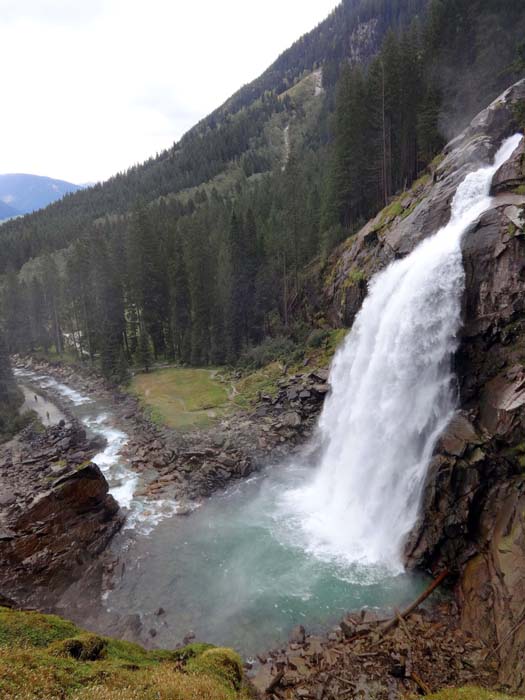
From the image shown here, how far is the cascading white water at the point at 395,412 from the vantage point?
754 inches

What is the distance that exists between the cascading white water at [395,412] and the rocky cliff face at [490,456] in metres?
0.84

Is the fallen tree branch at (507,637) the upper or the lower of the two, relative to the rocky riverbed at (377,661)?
upper

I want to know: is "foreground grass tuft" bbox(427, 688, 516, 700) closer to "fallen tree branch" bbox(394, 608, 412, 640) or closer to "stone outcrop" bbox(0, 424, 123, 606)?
"fallen tree branch" bbox(394, 608, 412, 640)

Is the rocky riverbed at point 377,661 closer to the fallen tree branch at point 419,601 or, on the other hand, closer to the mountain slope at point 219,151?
the fallen tree branch at point 419,601

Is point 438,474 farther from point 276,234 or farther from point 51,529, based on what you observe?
point 276,234

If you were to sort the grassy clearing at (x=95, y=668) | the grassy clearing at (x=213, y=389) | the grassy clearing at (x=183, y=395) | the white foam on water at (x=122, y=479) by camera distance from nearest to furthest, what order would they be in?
the grassy clearing at (x=95, y=668) < the white foam on water at (x=122, y=479) < the grassy clearing at (x=183, y=395) < the grassy clearing at (x=213, y=389)

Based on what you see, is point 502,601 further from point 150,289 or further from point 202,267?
point 150,289

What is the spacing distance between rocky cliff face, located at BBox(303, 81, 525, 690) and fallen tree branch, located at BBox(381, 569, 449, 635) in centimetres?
47

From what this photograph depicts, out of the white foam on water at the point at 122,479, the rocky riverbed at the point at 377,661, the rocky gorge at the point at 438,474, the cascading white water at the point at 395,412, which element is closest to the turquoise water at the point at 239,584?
the rocky riverbed at the point at 377,661

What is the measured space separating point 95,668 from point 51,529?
1318 centimetres

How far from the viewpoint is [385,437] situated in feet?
68.9

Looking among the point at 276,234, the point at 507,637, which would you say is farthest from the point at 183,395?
the point at 507,637

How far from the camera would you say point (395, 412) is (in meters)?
20.9

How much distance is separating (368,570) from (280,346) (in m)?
27.1
